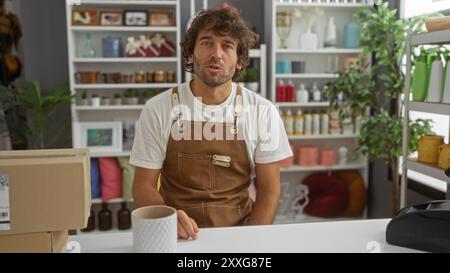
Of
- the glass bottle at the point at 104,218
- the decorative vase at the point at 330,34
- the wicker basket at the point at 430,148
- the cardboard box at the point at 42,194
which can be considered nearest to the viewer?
the cardboard box at the point at 42,194

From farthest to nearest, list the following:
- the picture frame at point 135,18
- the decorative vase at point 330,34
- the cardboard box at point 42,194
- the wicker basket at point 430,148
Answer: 1. the decorative vase at point 330,34
2. the picture frame at point 135,18
3. the wicker basket at point 430,148
4. the cardboard box at point 42,194

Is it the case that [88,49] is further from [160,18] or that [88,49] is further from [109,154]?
[109,154]

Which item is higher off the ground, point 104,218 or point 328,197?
point 328,197

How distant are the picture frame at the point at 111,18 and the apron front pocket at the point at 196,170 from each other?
6.92ft

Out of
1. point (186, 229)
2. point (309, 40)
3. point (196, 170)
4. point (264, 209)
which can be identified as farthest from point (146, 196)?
point (309, 40)

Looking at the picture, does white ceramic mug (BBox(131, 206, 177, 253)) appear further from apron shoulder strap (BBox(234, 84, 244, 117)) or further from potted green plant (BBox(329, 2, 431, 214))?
potted green plant (BBox(329, 2, 431, 214))

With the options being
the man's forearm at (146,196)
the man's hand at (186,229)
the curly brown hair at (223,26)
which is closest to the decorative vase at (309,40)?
the curly brown hair at (223,26)

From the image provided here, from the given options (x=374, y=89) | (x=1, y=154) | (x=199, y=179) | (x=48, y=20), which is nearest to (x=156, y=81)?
(x=48, y=20)

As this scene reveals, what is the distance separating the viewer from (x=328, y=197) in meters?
3.52

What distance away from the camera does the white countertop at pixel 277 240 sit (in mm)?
Result: 936

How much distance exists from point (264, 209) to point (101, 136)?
217 cm

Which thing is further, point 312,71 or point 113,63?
point 312,71

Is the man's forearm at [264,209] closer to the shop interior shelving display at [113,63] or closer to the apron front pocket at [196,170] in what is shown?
the apron front pocket at [196,170]
